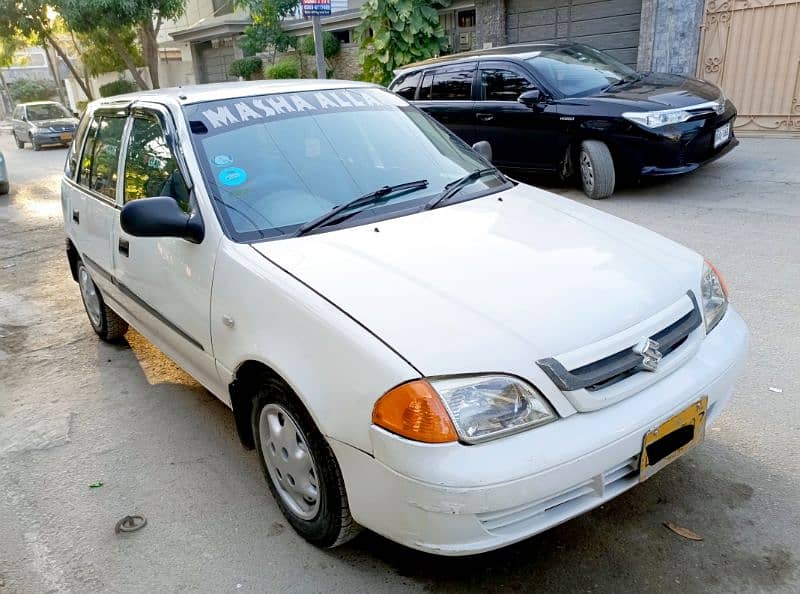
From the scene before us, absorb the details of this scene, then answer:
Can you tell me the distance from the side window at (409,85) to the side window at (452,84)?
36 cm

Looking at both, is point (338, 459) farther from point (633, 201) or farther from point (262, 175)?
point (633, 201)

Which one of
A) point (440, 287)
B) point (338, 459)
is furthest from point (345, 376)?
point (440, 287)

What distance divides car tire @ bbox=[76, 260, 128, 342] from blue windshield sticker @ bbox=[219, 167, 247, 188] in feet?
6.65

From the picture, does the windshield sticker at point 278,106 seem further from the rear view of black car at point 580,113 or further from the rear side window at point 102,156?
the rear view of black car at point 580,113

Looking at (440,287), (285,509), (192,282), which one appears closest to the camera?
(440,287)

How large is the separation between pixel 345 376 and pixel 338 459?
303 mm

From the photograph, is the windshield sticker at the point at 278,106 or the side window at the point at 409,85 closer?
the windshield sticker at the point at 278,106

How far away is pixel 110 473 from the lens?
10.4ft

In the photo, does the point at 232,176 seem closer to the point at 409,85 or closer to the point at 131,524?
the point at 131,524

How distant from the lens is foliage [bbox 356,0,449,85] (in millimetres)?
13672

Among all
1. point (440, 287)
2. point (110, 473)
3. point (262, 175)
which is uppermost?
point (262, 175)

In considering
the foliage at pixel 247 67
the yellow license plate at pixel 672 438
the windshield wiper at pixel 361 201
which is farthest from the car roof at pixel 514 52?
the foliage at pixel 247 67

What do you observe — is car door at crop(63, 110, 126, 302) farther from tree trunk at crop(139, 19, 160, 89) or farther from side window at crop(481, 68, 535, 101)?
tree trunk at crop(139, 19, 160, 89)

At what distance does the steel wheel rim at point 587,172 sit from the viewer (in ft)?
24.0
